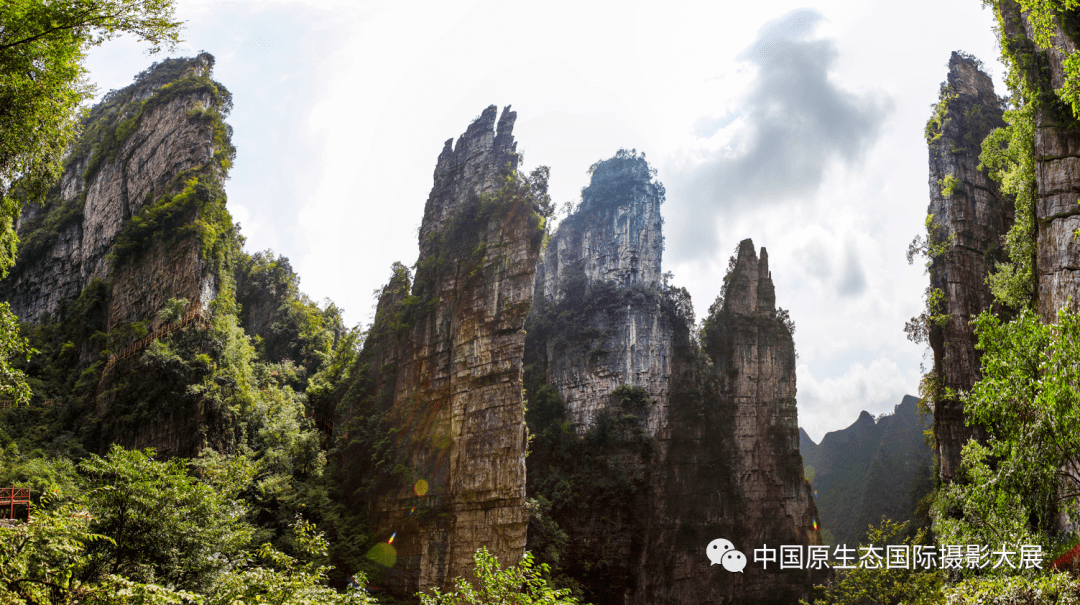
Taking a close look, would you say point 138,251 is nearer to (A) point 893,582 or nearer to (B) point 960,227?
(A) point 893,582

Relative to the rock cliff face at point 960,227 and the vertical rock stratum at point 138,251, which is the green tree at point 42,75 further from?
the rock cliff face at point 960,227

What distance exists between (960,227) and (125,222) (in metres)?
37.7

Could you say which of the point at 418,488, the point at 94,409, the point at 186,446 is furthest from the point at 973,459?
the point at 94,409

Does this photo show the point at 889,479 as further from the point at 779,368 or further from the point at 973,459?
the point at 973,459

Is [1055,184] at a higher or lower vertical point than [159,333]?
lower

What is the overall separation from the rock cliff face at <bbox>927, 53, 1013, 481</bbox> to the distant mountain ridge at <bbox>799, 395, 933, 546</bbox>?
29.4 m

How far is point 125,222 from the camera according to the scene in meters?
32.7

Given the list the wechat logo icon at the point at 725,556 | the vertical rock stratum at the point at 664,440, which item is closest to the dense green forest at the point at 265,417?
the vertical rock stratum at the point at 664,440

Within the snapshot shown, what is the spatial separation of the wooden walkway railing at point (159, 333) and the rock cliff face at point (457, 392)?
7595 mm

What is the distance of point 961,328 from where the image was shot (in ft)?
72.4

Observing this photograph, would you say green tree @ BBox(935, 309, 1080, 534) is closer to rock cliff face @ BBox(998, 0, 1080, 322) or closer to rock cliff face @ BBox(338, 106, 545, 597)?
rock cliff face @ BBox(998, 0, 1080, 322)

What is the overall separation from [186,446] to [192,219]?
35.3ft

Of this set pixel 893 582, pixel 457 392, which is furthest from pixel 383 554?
pixel 893 582

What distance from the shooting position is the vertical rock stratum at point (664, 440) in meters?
34.8
